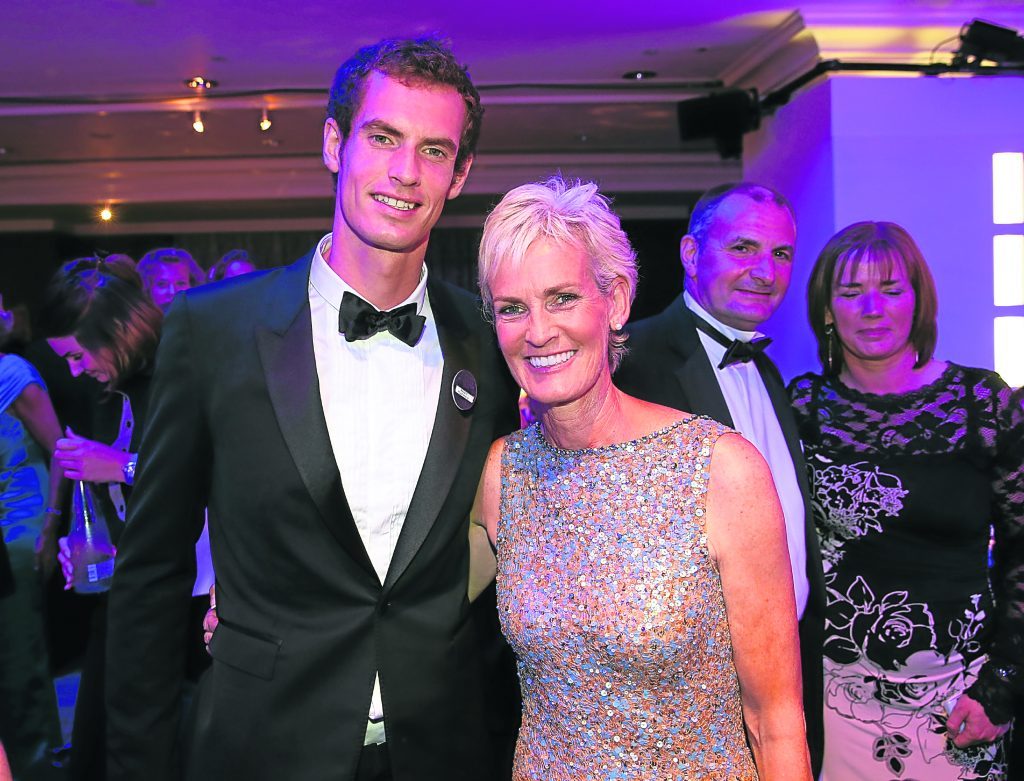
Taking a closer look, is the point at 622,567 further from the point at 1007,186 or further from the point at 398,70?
the point at 1007,186

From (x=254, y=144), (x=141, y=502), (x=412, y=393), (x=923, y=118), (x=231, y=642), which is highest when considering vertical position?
(x=254, y=144)

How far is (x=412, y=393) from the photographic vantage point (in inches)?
73.2

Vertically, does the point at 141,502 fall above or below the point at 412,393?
below

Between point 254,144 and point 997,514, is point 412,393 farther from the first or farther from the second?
point 254,144

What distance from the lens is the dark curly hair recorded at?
1.83 m

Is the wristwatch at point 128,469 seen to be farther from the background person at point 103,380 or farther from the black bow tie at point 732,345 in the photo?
the black bow tie at point 732,345

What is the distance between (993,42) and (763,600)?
4722 millimetres

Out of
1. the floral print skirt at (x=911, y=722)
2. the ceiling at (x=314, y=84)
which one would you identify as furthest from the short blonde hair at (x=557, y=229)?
the ceiling at (x=314, y=84)

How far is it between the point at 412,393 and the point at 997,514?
1705mm

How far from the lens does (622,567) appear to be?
1.74 m

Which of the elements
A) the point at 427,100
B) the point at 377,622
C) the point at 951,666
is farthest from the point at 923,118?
the point at 377,622

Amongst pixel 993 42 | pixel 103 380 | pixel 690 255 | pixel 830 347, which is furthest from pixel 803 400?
pixel 993 42

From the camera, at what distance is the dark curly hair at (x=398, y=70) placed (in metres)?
1.83

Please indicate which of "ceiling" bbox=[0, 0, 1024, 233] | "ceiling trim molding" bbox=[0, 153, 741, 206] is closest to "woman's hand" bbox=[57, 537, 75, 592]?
"ceiling" bbox=[0, 0, 1024, 233]
